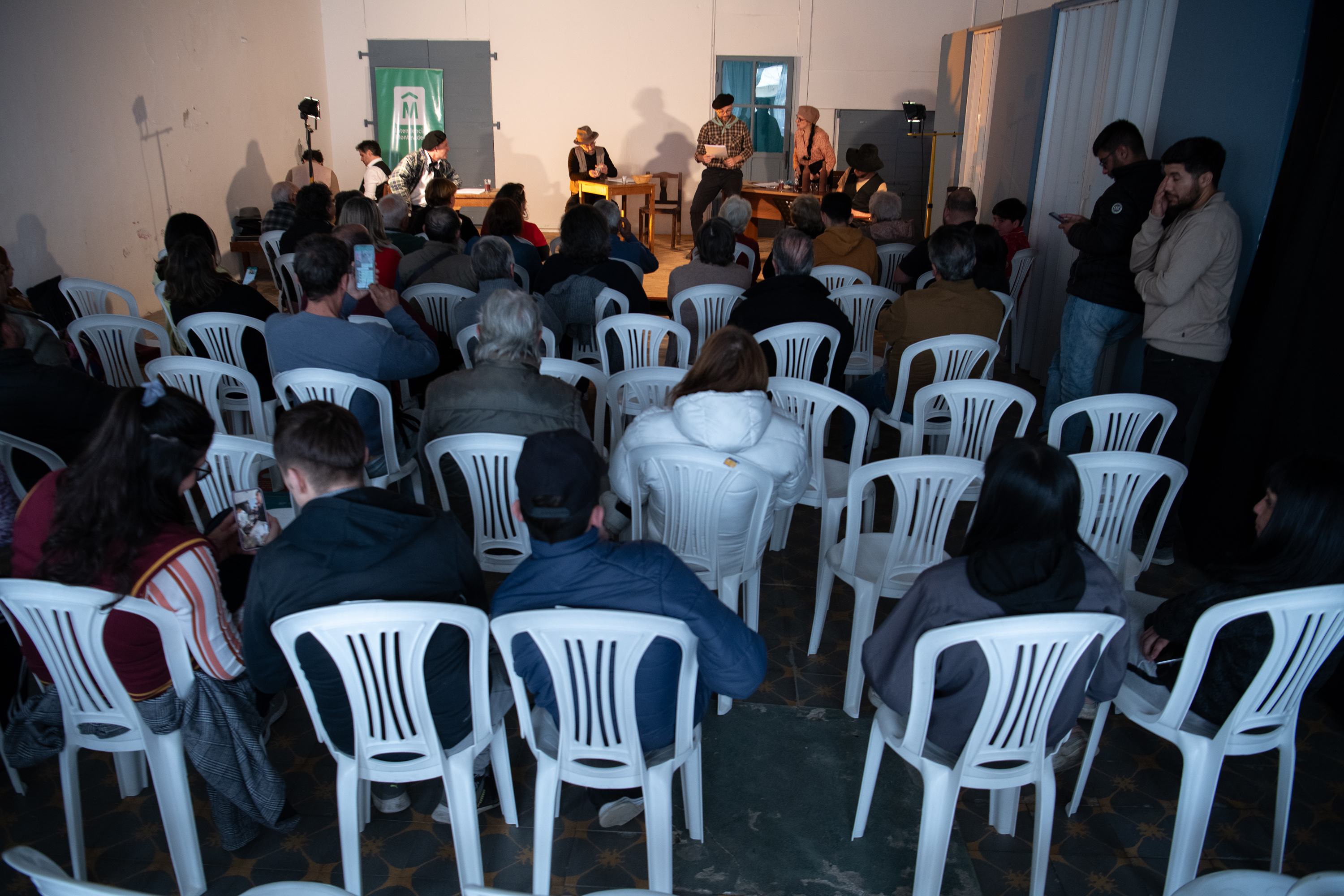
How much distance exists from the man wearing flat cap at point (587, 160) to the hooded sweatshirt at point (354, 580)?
8342 mm

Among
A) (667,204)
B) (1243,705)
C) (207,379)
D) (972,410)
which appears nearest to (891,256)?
(972,410)

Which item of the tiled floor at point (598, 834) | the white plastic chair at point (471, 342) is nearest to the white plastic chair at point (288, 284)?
the white plastic chair at point (471, 342)

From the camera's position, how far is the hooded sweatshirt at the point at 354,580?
167 centimetres

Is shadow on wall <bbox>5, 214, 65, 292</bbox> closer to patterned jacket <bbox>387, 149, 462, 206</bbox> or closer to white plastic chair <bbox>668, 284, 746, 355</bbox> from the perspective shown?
patterned jacket <bbox>387, 149, 462, 206</bbox>

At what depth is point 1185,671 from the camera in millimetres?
1856

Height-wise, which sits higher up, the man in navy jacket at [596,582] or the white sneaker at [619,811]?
the man in navy jacket at [596,582]

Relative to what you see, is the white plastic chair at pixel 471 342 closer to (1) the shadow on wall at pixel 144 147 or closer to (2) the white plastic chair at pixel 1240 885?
(2) the white plastic chair at pixel 1240 885

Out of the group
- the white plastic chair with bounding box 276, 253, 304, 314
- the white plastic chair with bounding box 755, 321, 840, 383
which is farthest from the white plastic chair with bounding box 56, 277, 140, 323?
the white plastic chair with bounding box 755, 321, 840, 383

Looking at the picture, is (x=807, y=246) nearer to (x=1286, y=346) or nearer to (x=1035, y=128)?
(x=1286, y=346)

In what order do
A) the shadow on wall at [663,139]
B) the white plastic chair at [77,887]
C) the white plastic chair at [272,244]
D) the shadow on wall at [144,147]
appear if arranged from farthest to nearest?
the shadow on wall at [663,139] → the shadow on wall at [144,147] → the white plastic chair at [272,244] → the white plastic chair at [77,887]

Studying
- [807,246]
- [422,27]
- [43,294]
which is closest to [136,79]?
[43,294]

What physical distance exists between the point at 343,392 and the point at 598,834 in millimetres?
1722

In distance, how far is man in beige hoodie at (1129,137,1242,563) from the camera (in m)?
3.30

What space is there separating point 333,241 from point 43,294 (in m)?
2.53
